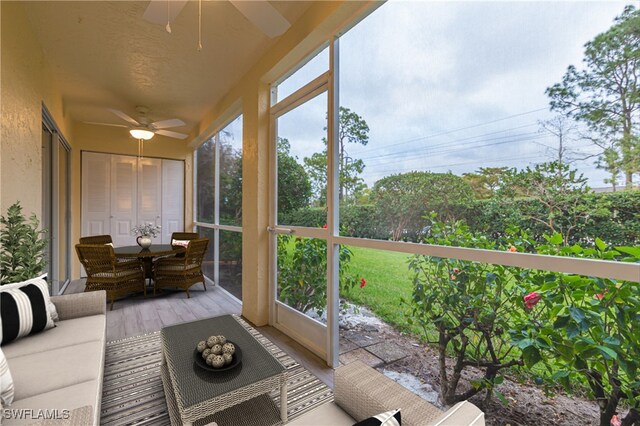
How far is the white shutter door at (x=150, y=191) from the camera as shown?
575 cm

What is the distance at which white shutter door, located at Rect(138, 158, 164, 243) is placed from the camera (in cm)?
575

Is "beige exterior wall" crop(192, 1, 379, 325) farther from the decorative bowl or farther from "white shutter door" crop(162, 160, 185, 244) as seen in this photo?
"white shutter door" crop(162, 160, 185, 244)

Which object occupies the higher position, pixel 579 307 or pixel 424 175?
pixel 424 175

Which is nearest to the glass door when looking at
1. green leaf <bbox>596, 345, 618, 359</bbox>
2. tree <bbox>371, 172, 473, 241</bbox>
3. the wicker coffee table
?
tree <bbox>371, 172, 473, 241</bbox>

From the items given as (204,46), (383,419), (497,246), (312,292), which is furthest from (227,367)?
(204,46)

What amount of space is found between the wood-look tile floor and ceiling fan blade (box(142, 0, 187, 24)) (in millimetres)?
→ 2675

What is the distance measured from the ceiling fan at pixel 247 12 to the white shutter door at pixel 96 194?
4.77 meters

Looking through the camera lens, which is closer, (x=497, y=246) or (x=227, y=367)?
(x=497, y=246)

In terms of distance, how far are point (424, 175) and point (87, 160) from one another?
20.2 ft

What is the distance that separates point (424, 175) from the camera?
175 centimetres

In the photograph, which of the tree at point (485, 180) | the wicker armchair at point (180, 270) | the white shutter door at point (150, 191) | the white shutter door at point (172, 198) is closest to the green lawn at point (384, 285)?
the tree at point (485, 180)

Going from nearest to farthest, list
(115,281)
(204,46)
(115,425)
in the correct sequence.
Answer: (115,425) → (204,46) → (115,281)

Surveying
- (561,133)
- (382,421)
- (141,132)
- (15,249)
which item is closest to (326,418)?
(382,421)

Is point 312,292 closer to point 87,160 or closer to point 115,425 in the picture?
point 115,425
